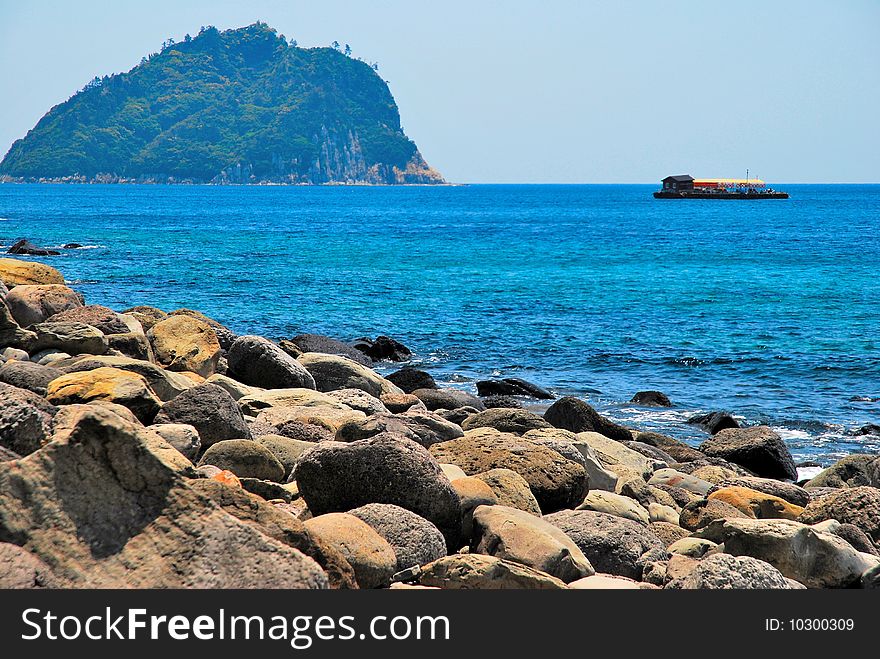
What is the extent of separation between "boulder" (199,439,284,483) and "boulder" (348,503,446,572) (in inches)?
67.9

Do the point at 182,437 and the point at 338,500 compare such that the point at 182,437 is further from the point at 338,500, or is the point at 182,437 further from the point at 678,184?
the point at 678,184

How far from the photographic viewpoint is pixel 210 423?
856cm

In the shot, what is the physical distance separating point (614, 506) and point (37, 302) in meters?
10.2

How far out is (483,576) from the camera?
5.77m

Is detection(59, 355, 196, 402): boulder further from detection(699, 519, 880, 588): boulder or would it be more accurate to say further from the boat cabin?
the boat cabin

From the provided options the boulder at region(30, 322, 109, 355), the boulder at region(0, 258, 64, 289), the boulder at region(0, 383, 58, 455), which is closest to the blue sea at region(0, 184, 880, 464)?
the boulder at region(0, 258, 64, 289)

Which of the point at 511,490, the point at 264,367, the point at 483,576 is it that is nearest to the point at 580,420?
the point at 264,367

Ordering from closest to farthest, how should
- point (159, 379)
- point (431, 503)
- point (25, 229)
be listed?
point (431, 503) < point (159, 379) < point (25, 229)

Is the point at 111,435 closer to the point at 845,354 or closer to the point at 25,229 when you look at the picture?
the point at 845,354

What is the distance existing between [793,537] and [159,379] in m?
6.60

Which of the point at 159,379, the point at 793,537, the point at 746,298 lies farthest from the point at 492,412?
the point at 746,298

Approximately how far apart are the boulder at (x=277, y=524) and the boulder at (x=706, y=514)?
4.78m

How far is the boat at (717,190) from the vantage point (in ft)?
482

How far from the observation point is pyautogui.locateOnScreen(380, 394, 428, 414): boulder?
1419 cm
